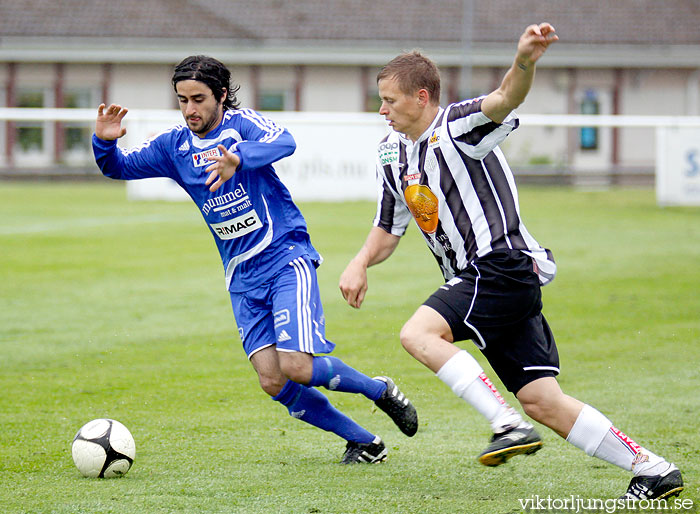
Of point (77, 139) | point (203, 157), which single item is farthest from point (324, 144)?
point (203, 157)

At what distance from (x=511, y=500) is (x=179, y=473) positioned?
1.56 meters

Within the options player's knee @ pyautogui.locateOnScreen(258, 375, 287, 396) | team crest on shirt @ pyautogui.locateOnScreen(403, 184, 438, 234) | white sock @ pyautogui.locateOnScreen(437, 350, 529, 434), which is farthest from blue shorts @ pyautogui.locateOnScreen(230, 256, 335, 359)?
white sock @ pyautogui.locateOnScreen(437, 350, 529, 434)

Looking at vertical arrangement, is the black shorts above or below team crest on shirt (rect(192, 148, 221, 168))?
below

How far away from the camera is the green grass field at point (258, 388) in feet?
14.4

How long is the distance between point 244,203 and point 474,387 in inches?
64.7

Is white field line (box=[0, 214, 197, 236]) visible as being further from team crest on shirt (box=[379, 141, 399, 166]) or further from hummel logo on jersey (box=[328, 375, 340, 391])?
team crest on shirt (box=[379, 141, 399, 166])

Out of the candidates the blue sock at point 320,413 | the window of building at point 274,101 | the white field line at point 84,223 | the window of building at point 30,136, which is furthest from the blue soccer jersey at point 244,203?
the window of building at point 274,101

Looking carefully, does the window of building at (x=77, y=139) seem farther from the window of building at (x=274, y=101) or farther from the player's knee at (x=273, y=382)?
the player's knee at (x=273, y=382)

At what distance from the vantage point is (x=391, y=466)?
4.86 meters

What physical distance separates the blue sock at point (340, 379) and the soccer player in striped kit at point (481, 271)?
85 centimetres

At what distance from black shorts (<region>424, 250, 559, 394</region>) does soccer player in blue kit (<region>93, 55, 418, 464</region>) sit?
0.90 m

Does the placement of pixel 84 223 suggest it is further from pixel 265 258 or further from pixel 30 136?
pixel 30 136

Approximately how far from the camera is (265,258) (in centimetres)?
494

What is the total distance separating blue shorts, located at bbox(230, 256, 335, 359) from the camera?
468 cm
